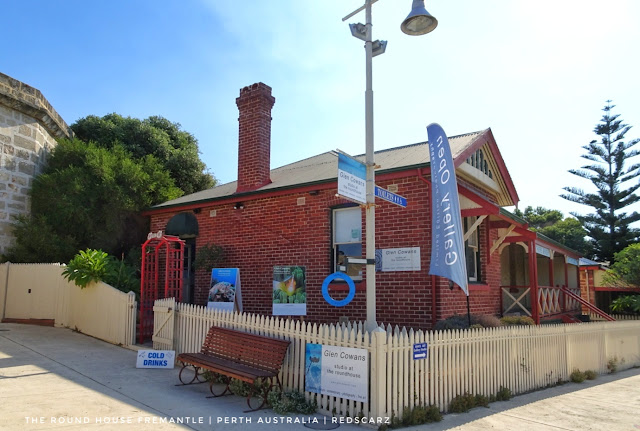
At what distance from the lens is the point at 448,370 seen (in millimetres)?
7102

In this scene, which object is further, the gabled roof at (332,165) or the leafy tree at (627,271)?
the leafy tree at (627,271)

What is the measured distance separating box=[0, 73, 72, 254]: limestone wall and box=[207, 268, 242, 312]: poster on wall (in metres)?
6.98

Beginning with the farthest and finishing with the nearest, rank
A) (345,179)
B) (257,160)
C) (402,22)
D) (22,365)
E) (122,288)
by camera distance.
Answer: (257,160)
(122,288)
(22,365)
(402,22)
(345,179)

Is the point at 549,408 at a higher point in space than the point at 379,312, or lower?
lower

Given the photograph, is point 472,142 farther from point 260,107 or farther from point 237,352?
point 237,352

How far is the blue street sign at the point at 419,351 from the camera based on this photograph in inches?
261

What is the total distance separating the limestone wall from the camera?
562 inches

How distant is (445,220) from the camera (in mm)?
7973

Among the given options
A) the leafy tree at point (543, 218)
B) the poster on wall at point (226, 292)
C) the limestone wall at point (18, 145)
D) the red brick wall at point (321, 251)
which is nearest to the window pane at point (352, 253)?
the red brick wall at point (321, 251)

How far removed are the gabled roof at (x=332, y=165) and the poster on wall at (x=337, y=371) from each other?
377cm

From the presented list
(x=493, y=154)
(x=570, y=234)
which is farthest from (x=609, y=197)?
(x=493, y=154)

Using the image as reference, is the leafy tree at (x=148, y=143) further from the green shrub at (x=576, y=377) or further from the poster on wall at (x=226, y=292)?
the green shrub at (x=576, y=377)

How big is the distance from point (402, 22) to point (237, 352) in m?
5.49

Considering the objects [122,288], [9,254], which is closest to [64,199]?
[9,254]
